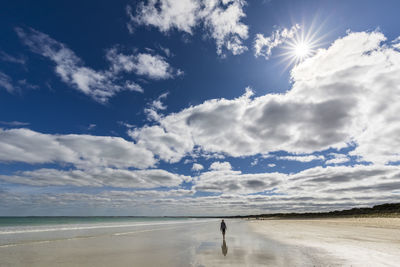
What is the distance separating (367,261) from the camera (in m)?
13.6

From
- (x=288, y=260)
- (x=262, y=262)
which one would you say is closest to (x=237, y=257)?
(x=262, y=262)

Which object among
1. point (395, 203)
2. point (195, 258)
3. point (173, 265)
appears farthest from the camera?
point (395, 203)

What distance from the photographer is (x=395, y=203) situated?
116875 millimetres

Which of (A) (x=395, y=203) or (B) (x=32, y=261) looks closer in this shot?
(B) (x=32, y=261)

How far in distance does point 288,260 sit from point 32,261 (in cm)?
1538

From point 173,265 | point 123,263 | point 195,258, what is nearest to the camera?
point 173,265

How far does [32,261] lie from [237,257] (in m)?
12.5

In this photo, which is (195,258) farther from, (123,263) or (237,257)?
(123,263)

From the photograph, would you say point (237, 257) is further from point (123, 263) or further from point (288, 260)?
point (123, 263)

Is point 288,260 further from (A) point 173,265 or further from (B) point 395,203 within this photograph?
(B) point 395,203

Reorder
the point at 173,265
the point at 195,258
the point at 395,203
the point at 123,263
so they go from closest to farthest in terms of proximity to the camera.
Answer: the point at 173,265
the point at 123,263
the point at 195,258
the point at 395,203

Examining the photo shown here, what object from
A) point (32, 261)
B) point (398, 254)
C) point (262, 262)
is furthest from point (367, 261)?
point (32, 261)

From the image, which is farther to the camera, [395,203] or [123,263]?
[395,203]

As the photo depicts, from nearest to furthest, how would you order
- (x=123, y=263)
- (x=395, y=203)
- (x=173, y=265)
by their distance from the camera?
(x=173, y=265) < (x=123, y=263) < (x=395, y=203)
